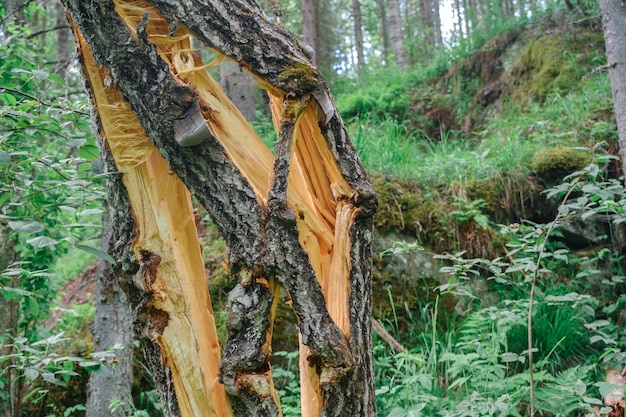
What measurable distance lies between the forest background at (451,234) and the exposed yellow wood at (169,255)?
0.69ft

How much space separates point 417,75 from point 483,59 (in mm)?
1214

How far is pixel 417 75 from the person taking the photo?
8523mm

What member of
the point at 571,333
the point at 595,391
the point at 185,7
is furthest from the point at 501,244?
the point at 185,7

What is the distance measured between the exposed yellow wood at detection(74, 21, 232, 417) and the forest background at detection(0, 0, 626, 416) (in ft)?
0.69

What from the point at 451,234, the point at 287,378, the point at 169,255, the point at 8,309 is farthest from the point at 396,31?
the point at 169,255

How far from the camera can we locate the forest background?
7.82 feet

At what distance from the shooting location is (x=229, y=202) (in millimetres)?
1768

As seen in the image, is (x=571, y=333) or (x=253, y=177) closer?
(x=253, y=177)

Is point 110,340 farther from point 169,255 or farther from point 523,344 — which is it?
point 523,344

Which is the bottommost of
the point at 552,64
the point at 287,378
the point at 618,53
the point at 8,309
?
the point at 287,378

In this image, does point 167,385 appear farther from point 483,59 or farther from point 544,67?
point 483,59

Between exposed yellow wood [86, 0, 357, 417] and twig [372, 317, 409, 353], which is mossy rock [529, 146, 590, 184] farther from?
exposed yellow wood [86, 0, 357, 417]

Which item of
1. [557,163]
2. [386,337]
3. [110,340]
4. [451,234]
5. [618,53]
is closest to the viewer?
[618,53]

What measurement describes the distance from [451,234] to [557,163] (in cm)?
127
